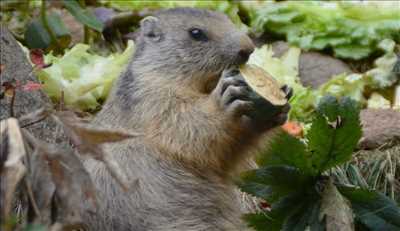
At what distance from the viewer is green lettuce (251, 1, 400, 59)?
8711 mm

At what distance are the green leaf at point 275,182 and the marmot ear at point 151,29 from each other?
1523 millimetres

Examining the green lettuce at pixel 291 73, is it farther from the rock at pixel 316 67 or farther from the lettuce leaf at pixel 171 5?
the lettuce leaf at pixel 171 5

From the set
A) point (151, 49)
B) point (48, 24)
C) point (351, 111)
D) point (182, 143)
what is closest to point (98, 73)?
point (48, 24)

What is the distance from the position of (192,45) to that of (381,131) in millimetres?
1559

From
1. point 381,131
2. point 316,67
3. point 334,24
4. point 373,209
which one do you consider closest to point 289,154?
point 373,209

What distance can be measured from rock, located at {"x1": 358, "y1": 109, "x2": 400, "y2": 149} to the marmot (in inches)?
55.3

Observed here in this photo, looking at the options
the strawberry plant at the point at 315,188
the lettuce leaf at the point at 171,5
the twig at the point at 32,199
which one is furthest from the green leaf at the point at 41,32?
the twig at the point at 32,199

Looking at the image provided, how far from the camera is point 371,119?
257 inches

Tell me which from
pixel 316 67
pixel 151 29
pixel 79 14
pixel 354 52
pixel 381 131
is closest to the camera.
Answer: pixel 151 29

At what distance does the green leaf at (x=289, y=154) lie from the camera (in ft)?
13.6

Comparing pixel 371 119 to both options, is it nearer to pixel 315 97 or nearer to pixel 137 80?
pixel 315 97

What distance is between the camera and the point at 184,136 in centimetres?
496

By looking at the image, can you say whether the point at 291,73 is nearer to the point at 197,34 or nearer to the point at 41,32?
the point at 41,32

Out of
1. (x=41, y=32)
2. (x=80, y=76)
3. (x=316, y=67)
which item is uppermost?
(x=41, y=32)
